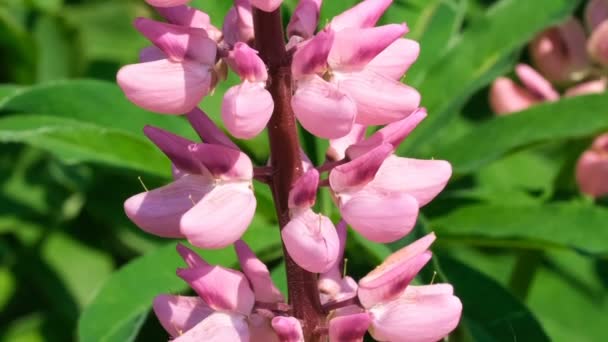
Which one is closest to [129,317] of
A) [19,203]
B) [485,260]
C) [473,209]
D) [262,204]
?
[262,204]

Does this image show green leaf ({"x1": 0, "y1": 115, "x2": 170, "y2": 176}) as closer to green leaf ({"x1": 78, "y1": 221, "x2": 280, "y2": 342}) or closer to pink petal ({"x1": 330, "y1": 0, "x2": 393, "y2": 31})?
green leaf ({"x1": 78, "y1": 221, "x2": 280, "y2": 342})

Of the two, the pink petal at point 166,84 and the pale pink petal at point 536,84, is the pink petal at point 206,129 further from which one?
the pale pink petal at point 536,84

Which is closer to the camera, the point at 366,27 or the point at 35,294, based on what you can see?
the point at 366,27

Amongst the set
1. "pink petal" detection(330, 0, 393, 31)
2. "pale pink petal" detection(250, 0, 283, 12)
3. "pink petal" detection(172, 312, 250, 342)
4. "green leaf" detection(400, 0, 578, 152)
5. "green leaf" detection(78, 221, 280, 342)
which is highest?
"pale pink petal" detection(250, 0, 283, 12)

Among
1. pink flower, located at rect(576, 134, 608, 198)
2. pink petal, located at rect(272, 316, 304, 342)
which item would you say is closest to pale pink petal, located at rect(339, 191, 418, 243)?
pink petal, located at rect(272, 316, 304, 342)

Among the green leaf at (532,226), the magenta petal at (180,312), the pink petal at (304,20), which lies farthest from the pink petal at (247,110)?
the green leaf at (532,226)

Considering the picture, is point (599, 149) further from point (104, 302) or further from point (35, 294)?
point (35, 294)
